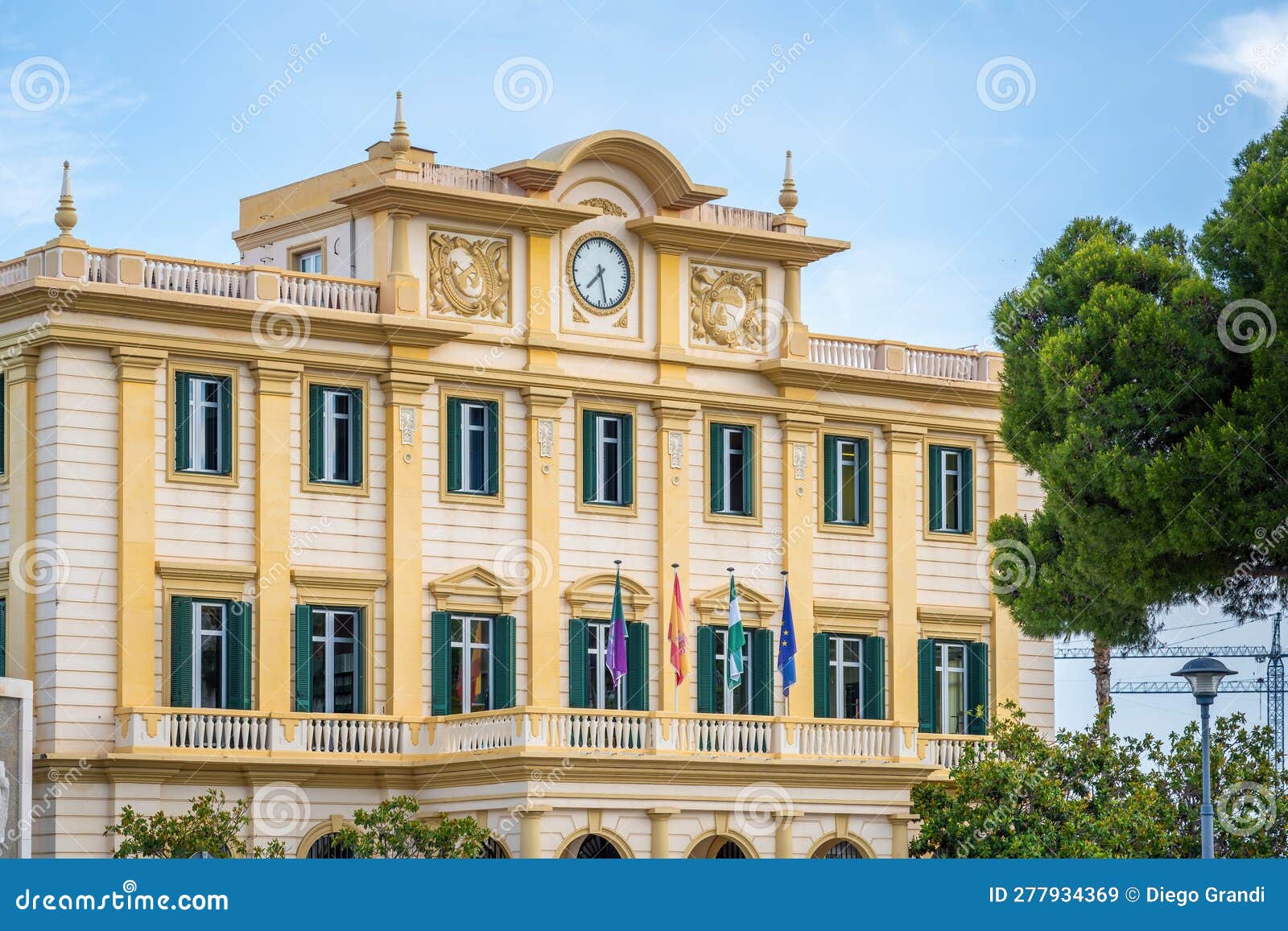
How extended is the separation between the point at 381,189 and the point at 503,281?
2767 mm

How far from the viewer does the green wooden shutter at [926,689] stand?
46562mm

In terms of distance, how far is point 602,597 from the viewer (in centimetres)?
4369

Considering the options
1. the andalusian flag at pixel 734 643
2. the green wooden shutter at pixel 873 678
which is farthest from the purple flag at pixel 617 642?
the green wooden shutter at pixel 873 678

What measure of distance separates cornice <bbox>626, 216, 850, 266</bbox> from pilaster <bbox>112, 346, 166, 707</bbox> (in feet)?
30.4

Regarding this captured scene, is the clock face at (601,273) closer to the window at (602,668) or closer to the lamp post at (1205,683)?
the window at (602,668)

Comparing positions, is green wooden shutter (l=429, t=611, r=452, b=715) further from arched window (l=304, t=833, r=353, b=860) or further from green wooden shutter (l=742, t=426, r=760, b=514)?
green wooden shutter (l=742, t=426, r=760, b=514)

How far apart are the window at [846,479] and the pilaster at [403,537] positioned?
8056 millimetres

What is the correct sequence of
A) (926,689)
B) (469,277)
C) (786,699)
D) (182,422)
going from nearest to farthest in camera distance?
(182,422) → (469,277) → (786,699) → (926,689)

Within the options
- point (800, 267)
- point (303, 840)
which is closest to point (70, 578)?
point (303, 840)

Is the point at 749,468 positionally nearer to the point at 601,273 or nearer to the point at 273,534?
the point at 601,273

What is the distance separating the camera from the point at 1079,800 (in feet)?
139

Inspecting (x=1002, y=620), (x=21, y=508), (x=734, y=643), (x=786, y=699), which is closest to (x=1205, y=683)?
(x=734, y=643)

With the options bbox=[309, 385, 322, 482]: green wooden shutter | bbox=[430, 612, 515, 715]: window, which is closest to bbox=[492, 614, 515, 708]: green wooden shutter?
bbox=[430, 612, 515, 715]: window

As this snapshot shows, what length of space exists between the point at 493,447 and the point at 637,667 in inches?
172
